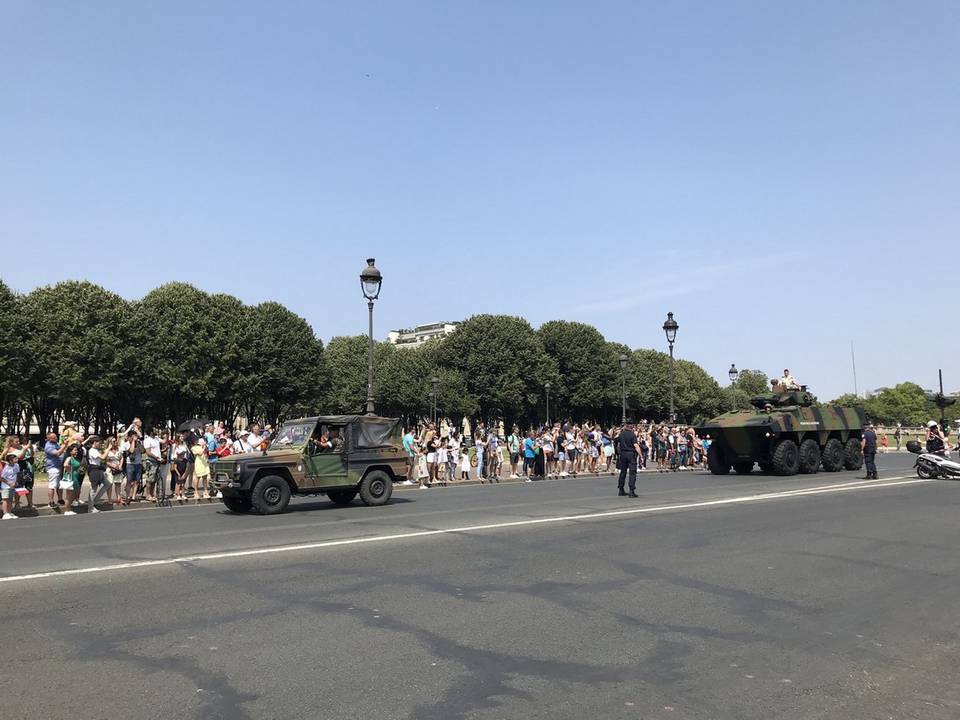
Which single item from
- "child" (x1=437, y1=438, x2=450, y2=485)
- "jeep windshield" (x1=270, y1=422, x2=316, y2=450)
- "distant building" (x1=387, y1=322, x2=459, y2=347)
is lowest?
"child" (x1=437, y1=438, x2=450, y2=485)

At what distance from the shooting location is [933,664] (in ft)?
18.2

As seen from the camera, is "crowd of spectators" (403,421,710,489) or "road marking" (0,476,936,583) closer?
"road marking" (0,476,936,583)

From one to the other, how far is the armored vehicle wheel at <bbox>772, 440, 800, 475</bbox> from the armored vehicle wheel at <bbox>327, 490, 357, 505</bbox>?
1404 cm

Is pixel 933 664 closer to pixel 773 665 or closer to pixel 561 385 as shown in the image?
pixel 773 665

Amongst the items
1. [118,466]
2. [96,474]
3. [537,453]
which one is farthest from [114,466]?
[537,453]

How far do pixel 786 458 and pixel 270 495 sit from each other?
54.4ft

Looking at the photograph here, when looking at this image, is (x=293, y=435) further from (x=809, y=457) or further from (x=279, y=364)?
(x=279, y=364)

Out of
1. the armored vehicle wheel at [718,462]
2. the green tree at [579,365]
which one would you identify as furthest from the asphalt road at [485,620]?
the green tree at [579,365]

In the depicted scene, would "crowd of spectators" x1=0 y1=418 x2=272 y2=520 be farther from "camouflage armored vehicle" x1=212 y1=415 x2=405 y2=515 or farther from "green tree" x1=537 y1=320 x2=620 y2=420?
"green tree" x1=537 y1=320 x2=620 y2=420

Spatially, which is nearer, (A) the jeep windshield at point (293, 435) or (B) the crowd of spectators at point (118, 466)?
(A) the jeep windshield at point (293, 435)

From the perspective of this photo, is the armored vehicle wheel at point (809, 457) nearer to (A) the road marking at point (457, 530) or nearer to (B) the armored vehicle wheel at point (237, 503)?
(A) the road marking at point (457, 530)

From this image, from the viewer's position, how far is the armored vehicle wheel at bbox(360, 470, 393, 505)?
16172 millimetres

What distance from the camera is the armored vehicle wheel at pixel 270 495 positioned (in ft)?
47.9

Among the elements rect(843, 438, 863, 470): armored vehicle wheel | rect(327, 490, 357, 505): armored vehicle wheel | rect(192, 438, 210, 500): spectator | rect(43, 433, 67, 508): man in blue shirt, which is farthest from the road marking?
rect(192, 438, 210, 500): spectator
